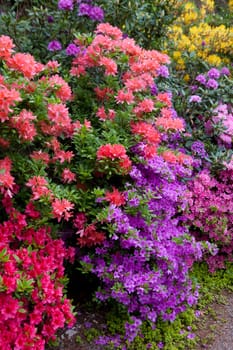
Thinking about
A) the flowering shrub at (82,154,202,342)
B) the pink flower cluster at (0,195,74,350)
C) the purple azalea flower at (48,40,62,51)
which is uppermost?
the purple azalea flower at (48,40,62,51)

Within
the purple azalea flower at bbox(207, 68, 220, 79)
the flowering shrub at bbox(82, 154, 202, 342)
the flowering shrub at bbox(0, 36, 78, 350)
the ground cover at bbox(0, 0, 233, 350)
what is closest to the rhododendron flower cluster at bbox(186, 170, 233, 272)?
the ground cover at bbox(0, 0, 233, 350)

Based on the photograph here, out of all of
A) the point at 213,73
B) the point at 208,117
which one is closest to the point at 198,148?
the point at 208,117

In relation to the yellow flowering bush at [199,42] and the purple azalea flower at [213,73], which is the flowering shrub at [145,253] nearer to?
the purple azalea flower at [213,73]

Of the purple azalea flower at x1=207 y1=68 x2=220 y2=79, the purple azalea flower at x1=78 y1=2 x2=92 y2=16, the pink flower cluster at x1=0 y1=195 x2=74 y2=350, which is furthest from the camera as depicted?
the purple azalea flower at x1=207 y1=68 x2=220 y2=79

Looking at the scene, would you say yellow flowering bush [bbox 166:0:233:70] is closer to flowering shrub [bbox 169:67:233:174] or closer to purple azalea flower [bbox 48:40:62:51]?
flowering shrub [bbox 169:67:233:174]

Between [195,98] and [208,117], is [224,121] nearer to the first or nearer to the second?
[208,117]

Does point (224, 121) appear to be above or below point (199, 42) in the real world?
below

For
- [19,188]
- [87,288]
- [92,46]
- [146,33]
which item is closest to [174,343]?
[87,288]

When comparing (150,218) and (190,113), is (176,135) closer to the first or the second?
(190,113)

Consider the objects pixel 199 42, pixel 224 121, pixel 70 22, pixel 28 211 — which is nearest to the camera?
pixel 28 211

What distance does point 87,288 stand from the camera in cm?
339

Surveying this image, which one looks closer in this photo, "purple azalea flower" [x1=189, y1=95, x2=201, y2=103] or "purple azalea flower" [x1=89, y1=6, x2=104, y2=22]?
"purple azalea flower" [x1=89, y1=6, x2=104, y2=22]

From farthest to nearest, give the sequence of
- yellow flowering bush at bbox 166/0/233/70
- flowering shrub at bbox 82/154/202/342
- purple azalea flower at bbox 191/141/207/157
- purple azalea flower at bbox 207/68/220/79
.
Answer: yellow flowering bush at bbox 166/0/233/70 → purple azalea flower at bbox 207/68/220/79 → purple azalea flower at bbox 191/141/207/157 → flowering shrub at bbox 82/154/202/342

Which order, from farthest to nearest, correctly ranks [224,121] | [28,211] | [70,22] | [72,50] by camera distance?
1. [224,121]
2. [70,22]
3. [72,50]
4. [28,211]
